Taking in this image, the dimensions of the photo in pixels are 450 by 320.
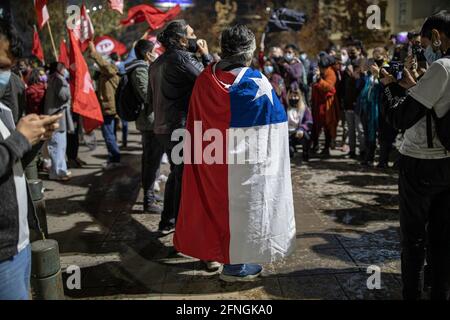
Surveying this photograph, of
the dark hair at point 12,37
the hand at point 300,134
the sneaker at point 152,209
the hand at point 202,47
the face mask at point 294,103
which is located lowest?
the sneaker at point 152,209

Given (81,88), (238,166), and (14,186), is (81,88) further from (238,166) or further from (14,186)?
(14,186)

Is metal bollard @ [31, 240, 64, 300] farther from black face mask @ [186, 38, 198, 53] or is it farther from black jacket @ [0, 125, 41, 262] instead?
black face mask @ [186, 38, 198, 53]

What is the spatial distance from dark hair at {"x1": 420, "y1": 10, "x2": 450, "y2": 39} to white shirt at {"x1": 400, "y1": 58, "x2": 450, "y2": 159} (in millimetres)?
248

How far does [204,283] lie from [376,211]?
102 inches

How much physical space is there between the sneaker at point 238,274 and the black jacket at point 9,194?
1940 millimetres

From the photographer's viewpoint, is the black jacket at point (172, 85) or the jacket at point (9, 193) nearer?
the jacket at point (9, 193)

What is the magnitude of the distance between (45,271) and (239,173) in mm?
1425

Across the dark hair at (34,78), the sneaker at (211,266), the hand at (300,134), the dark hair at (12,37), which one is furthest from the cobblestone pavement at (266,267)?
the dark hair at (12,37)

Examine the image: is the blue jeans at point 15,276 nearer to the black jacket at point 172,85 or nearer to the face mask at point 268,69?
the black jacket at point 172,85

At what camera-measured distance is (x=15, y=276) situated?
1.99 metres

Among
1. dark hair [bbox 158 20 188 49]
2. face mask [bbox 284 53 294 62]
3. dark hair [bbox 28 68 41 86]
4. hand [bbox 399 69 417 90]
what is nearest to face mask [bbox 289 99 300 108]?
face mask [bbox 284 53 294 62]

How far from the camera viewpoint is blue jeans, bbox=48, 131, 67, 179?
7.13 meters

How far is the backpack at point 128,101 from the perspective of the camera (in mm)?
5348
